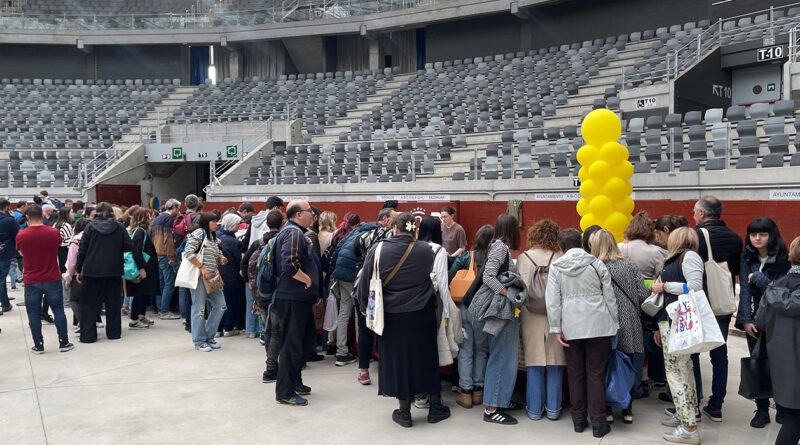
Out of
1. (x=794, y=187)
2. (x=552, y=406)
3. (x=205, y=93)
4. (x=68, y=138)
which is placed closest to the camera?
(x=552, y=406)

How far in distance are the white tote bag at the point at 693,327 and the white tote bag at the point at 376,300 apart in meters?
2.36

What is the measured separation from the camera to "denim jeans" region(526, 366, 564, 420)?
5789 mm

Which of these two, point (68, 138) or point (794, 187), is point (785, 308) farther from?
point (68, 138)

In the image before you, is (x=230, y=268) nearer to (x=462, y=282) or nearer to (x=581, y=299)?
(x=462, y=282)

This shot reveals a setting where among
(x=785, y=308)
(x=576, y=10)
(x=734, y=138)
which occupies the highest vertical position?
(x=576, y=10)

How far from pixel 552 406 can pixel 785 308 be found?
7.09 feet

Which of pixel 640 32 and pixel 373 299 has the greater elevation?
pixel 640 32

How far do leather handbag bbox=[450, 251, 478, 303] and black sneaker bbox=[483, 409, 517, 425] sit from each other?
42.9 inches

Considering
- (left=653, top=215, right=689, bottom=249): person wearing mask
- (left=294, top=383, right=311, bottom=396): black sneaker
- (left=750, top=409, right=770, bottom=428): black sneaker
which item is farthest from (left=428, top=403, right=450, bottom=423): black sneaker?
(left=653, top=215, right=689, bottom=249): person wearing mask

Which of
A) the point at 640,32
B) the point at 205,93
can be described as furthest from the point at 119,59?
the point at 640,32

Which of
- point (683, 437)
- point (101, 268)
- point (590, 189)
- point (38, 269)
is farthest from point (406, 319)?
point (590, 189)

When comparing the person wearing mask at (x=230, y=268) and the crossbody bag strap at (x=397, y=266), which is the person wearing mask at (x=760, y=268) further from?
the person wearing mask at (x=230, y=268)

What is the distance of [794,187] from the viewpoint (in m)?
11.9

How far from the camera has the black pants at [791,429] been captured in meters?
4.41
